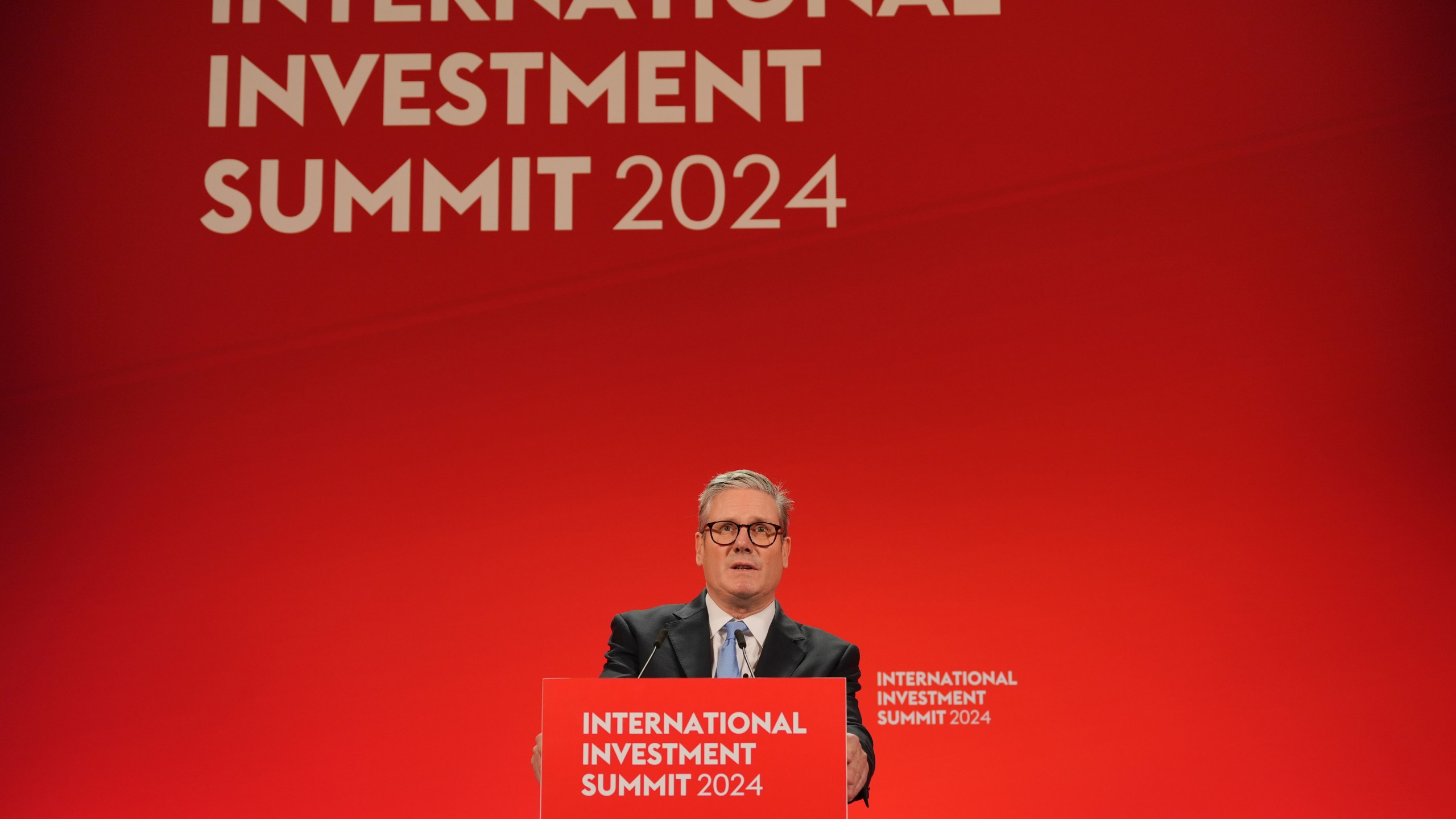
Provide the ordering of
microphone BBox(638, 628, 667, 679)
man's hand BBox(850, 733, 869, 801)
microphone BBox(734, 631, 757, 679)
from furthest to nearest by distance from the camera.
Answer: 1. microphone BBox(734, 631, 757, 679)
2. microphone BBox(638, 628, 667, 679)
3. man's hand BBox(850, 733, 869, 801)

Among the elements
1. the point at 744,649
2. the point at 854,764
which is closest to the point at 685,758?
the point at 854,764

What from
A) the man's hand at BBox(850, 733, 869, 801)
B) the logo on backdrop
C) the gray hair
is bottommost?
the man's hand at BBox(850, 733, 869, 801)

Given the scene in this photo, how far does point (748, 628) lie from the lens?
2586 mm

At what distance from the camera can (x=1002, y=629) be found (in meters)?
3.24

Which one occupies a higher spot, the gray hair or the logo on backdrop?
the gray hair

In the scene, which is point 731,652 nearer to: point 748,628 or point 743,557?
point 748,628

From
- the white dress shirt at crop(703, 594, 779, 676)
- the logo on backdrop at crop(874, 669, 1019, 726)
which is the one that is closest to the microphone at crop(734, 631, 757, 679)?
the white dress shirt at crop(703, 594, 779, 676)

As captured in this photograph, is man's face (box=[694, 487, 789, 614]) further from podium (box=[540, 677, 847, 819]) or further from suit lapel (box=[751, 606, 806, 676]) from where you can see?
podium (box=[540, 677, 847, 819])

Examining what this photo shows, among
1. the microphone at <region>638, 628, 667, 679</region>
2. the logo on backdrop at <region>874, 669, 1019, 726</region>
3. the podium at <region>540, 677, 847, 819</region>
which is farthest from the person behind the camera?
the logo on backdrop at <region>874, 669, 1019, 726</region>

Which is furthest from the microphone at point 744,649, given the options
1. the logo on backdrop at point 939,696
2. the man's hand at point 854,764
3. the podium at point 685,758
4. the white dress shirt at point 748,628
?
the logo on backdrop at point 939,696

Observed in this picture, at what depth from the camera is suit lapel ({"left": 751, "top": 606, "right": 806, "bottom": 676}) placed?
256 centimetres

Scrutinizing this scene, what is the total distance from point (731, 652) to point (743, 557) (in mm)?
191

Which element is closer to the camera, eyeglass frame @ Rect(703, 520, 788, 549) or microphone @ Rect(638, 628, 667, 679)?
microphone @ Rect(638, 628, 667, 679)

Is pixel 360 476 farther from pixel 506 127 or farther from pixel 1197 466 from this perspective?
pixel 1197 466
